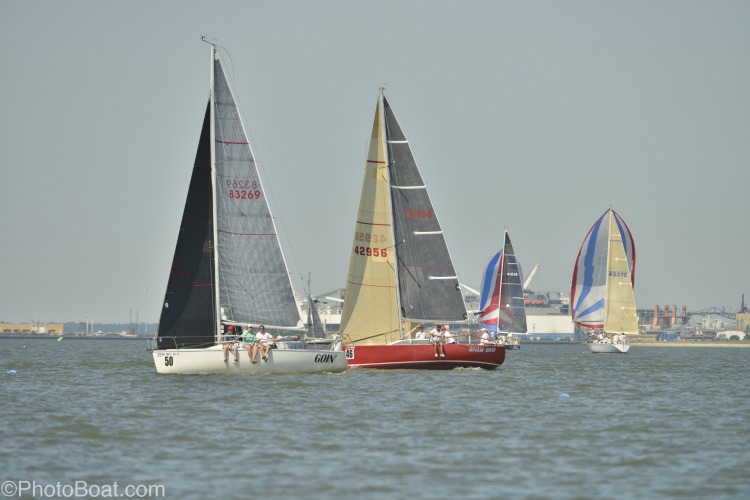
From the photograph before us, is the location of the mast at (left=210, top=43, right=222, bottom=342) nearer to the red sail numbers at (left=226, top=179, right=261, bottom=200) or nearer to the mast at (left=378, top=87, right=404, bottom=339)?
the red sail numbers at (left=226, top=179, right=261, bottom=200)

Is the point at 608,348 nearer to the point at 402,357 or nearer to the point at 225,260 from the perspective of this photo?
the point at 402,357

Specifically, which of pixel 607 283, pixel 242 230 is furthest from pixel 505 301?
pixel 242 230

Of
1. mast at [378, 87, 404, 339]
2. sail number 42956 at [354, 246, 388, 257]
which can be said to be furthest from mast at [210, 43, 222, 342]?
mast at [378, 87, 404, 339]

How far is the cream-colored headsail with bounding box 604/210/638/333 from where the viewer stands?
314 ft

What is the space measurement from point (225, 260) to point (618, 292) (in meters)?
64.9

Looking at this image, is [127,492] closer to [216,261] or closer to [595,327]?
[216,261]

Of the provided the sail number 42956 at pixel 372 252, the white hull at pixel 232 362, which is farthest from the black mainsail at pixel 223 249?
the sail number 42956 at pixel 372 252

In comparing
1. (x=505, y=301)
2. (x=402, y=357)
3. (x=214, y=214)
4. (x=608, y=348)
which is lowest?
(x=608, y=348)

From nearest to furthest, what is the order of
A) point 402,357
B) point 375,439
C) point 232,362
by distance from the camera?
point 375,439, point 232,362, point 402,357

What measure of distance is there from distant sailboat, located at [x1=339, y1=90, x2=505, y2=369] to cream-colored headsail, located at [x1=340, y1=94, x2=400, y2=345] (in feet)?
0.13

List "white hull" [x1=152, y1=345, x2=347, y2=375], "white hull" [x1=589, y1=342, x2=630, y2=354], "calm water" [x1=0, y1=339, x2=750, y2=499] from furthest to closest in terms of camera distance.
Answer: "white hull" [x1=589, y1=342, x2=630, y2=354]
"white hull" [x1=152, y1=345, x2=347, y2=375]
"calm water" [x1=0, y1=339, x2=750, y2=499]

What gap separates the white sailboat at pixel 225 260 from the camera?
37.9 metres

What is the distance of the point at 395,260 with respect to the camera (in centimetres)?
4431

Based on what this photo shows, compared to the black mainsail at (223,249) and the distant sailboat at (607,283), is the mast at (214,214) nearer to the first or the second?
the black mainsail at (223,249)
